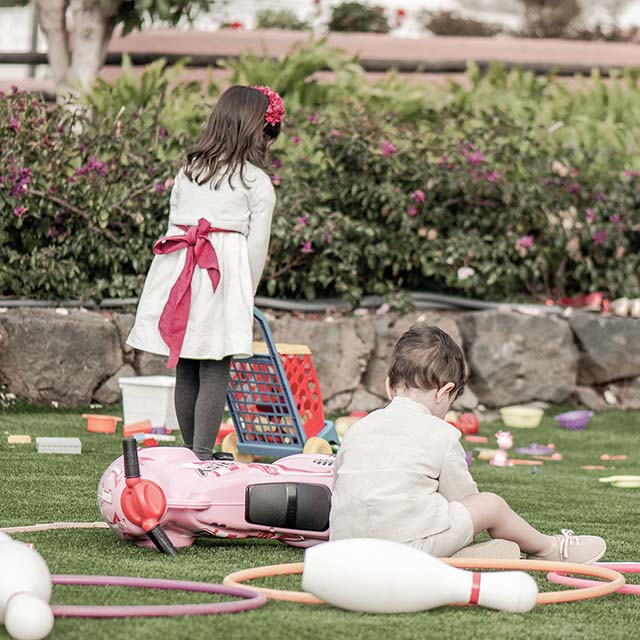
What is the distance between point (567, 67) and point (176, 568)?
32.4 feet

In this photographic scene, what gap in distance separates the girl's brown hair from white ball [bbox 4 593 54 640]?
251 cm

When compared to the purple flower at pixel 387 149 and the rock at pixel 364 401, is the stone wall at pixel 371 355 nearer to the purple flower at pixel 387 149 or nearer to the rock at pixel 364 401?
the rock at pixel 364 401

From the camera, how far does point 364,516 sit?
2.98 metres

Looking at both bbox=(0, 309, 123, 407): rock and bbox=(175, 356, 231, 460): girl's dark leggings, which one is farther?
bbox=(0, 309, 123, 407): rock

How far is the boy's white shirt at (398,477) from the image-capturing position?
9.74 ft

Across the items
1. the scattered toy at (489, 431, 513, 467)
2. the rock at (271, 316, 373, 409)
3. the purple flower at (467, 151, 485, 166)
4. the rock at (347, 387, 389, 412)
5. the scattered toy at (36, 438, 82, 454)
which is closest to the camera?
the scattered toy at (36, 438, 82, 454)

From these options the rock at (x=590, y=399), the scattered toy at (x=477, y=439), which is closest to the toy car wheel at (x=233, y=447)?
the scattered toy at (x=477, y=439)

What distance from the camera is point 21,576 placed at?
227 centimetres

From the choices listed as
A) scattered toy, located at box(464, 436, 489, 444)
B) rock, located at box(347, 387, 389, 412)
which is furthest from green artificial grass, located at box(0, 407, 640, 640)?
rock, located at box(347, 387, 389, 412)

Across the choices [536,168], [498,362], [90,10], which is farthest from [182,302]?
[90,10]

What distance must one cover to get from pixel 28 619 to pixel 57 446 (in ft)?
10.0

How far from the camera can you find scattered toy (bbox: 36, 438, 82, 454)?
5129 millimetres

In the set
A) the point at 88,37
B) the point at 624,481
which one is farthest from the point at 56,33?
the point at 624,481

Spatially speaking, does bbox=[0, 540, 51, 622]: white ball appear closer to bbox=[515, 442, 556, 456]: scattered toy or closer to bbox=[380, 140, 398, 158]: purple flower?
bbox=[515, 442, 556, 456]: scattered toy
